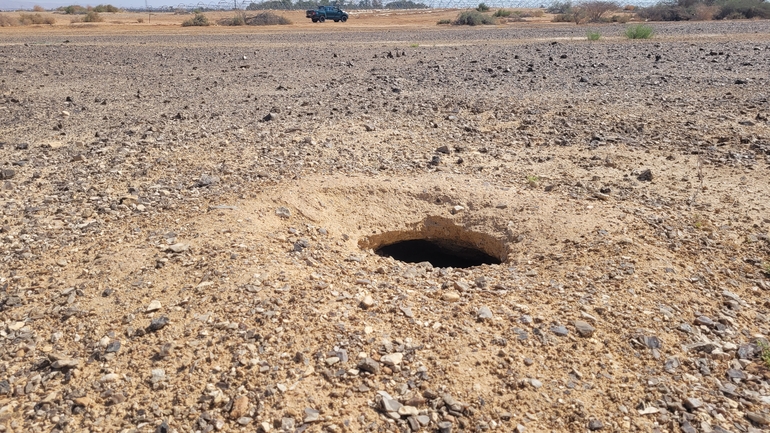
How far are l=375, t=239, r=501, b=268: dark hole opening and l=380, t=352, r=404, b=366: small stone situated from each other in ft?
7.40

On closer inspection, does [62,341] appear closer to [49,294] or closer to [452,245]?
[49,294]

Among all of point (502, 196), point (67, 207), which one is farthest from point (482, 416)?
point (67, 207)

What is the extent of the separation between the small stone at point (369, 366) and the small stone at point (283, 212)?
2.07 metres

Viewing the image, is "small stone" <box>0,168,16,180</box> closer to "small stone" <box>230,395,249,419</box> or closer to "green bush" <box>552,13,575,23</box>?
"small stone" <box>230,395,249,419</box>

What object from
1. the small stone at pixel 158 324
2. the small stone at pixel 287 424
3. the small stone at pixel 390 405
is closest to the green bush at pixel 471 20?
the small stone at pixel 158 324

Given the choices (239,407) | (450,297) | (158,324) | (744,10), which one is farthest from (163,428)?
(744,10)

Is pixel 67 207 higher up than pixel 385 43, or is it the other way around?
A: pixel 385 43

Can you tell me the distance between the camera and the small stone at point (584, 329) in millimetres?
3643

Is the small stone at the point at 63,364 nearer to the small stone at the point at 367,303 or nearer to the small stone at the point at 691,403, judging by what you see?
the small stone at the point at 367,303

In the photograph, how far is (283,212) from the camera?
17.0 ft

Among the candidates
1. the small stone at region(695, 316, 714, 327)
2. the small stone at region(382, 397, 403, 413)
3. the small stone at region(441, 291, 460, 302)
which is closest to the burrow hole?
the small stone at region(441, 291, 460, 302)

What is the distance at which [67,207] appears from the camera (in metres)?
5.54

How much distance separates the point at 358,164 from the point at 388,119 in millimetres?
1988

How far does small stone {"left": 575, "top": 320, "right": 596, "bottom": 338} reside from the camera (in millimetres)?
3643
